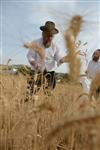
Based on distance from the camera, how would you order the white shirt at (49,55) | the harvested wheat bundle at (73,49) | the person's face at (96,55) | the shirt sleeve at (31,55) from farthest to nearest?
the person's face at (96,55), the white shirt at (49,55), the shirt sleeve at (31,55), the harvested wheat bundle at (73,49)

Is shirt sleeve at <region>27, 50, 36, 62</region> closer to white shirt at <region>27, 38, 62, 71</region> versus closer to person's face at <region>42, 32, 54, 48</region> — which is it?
white shirt at <region>27, 38, 62, 71</region>

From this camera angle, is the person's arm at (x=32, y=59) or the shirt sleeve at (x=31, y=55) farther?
the shirt sleeve at (x=31, y=55)

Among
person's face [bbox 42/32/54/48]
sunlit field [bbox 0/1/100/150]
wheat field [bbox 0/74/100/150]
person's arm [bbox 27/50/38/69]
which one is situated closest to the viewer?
sunlit field [bbox 0/1/100/150]

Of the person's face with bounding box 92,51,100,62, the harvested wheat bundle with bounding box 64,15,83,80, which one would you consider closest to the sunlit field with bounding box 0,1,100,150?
the harvested wheat bundle with bounding box 64,15,83,80

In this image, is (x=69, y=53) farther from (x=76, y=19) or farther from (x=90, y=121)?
(x=90, y=121)

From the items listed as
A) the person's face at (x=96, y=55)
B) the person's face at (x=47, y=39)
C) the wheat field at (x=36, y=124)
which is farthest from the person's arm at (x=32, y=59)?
the person's face at (x=96, y=55)

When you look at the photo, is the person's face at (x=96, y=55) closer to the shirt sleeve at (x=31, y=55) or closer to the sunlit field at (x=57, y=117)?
the shirt sleeve at (x=31, y=55)

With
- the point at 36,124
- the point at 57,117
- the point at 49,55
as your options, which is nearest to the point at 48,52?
the point at 49,55

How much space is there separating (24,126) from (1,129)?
399mm

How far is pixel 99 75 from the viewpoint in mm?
1940

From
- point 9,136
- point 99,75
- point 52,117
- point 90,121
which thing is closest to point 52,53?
point 52,117

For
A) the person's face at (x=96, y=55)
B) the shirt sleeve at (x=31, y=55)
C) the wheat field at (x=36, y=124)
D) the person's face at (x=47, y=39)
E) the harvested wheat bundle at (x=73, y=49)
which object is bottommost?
the wheat field at (x=36, y=124)

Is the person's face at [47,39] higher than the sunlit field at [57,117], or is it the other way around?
the person's face at [47,39]

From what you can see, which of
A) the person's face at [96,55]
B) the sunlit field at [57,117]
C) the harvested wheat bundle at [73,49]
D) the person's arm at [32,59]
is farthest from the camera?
the person's face at [96,55]
